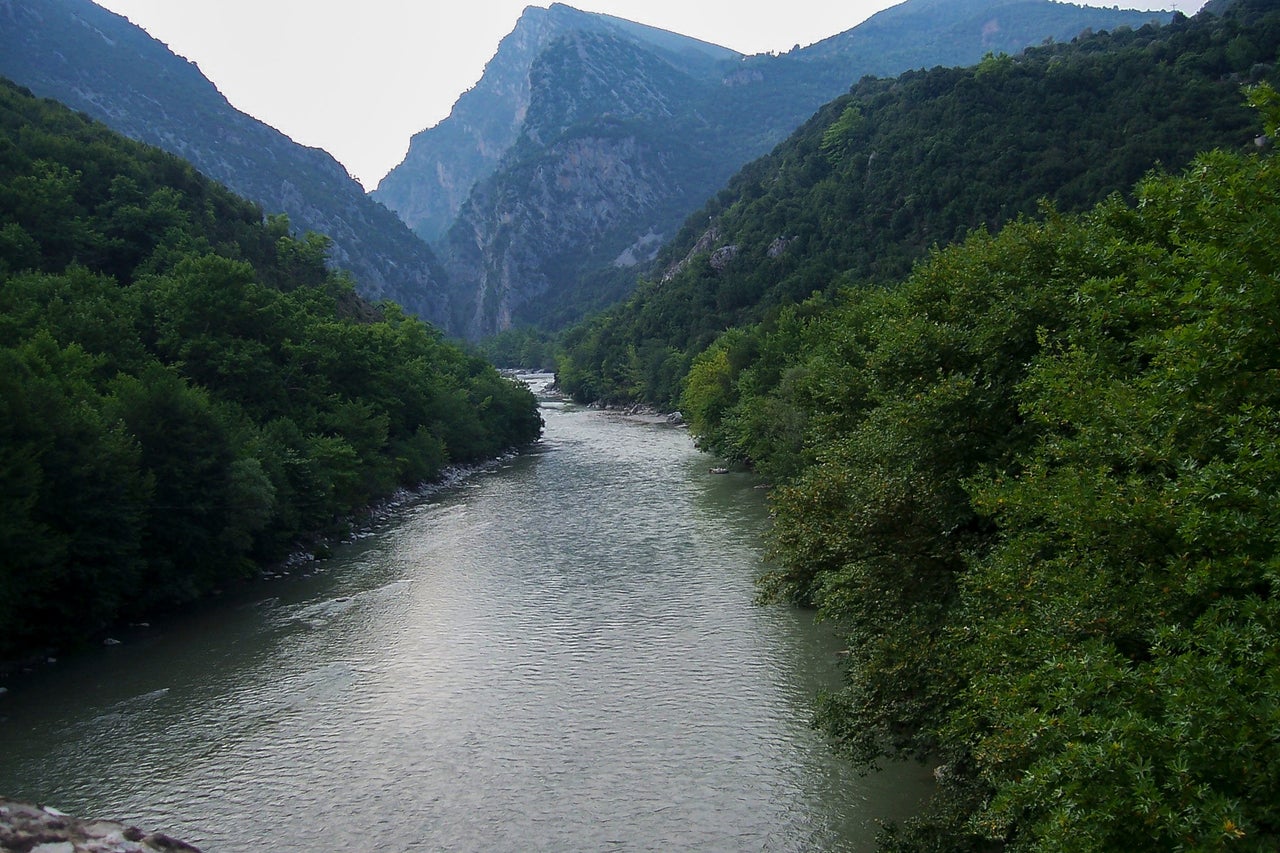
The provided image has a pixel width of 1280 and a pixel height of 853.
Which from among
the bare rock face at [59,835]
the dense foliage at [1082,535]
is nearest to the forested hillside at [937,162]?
the dense foliage at [1082,535]

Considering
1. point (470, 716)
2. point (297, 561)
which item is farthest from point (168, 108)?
point (470, 716)

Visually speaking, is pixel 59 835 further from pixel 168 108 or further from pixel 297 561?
pixel 168 108

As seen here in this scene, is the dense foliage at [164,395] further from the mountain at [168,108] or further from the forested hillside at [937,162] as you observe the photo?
the mountain at [168,108]

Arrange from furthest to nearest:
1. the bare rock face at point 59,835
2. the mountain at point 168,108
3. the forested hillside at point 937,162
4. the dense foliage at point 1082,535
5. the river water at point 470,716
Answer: the mountain at point 168,108 < the forested hillside at point 937,162 < the river water at point 470,716 < the bare rock face at point 59,835 < the dense foliage at point 1082,535

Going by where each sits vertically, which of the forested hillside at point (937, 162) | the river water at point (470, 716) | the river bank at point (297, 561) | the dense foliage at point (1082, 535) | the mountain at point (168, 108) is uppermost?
the mountain at point (168, 108)

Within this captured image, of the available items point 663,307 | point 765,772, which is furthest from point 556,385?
point 765,772

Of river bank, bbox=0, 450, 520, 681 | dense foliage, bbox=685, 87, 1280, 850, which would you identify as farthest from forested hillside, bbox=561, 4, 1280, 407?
dense foliage, bbox=685, 87, 1280, 850
